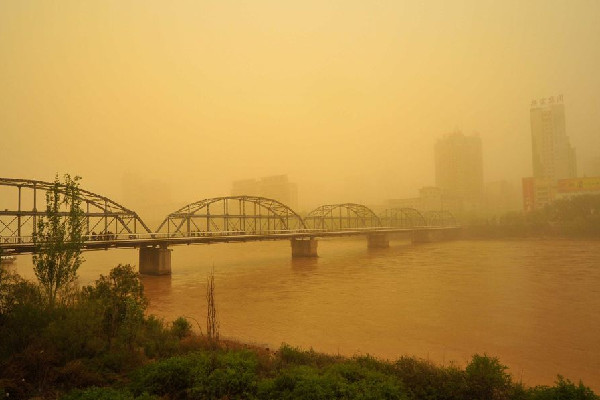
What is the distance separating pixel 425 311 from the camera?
21.5 m

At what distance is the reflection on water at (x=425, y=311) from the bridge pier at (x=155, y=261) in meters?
1.06

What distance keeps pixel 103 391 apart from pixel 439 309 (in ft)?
60.4

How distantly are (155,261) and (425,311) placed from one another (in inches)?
1098

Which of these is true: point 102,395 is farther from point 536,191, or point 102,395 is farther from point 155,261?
point 536,191

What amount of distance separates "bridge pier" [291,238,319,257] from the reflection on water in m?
19.5

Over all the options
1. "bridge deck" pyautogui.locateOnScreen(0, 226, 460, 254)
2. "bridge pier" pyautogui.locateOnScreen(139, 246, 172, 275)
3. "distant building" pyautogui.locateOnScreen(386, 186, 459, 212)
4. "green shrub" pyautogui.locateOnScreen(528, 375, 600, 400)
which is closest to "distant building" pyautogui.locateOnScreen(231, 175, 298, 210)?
"distant building" pyautogui.locateOnScreen(386, 186, 459, 212)

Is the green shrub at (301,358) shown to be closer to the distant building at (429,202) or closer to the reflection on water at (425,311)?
the reflection on water at (425,311)

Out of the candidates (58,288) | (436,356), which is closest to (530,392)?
(436,356)

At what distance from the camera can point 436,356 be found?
13.8 metres

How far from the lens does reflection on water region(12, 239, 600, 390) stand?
14.4 metres

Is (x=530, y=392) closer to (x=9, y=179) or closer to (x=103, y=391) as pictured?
(x=103, y=391)

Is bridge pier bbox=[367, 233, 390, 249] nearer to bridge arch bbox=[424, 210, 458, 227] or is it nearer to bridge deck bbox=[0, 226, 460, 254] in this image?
bridge deck bbox=[0, 226, 460, 254]

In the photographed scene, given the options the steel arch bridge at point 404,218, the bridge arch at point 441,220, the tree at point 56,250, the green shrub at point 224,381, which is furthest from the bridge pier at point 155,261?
the bridge arch at point 441,220

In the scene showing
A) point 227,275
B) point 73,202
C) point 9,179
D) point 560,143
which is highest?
point 560,143
